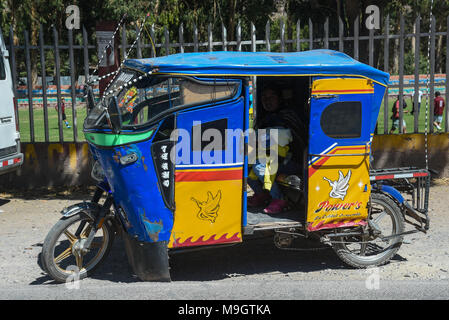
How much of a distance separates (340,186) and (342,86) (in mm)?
969

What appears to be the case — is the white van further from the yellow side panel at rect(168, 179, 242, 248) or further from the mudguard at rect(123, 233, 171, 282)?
the yellow side panel at rect(168, 179, 242, 248)

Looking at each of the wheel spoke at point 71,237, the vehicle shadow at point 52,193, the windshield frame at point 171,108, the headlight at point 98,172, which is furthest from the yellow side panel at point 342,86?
the vehicle shadow at point 52,193

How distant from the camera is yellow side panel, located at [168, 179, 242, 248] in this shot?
16.9 feet

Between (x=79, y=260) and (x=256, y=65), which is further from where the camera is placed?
(x=79, y=260)

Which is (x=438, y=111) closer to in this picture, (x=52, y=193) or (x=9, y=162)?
(x=52, y=193)

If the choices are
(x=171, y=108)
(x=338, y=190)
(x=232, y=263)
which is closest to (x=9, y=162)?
(x=232, y=263)

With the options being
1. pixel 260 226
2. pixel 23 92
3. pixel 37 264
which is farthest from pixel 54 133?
pixel 260 226

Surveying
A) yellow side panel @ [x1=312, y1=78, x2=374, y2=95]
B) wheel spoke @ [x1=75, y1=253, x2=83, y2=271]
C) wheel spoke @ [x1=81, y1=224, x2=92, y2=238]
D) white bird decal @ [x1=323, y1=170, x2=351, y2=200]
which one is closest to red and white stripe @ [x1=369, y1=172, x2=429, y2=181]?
white bird decal @ [x1=323, y1=170, x2=351, y2=200]

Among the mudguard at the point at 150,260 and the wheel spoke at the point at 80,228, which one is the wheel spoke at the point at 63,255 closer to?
the wheel spoke at the point at 80,228

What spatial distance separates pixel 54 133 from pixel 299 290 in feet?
56.7

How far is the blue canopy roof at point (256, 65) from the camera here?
5.02 m

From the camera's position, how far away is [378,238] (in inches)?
235

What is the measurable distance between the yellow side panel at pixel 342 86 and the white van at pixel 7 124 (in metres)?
5.29

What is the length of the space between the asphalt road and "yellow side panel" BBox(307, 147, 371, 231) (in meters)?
0.61
